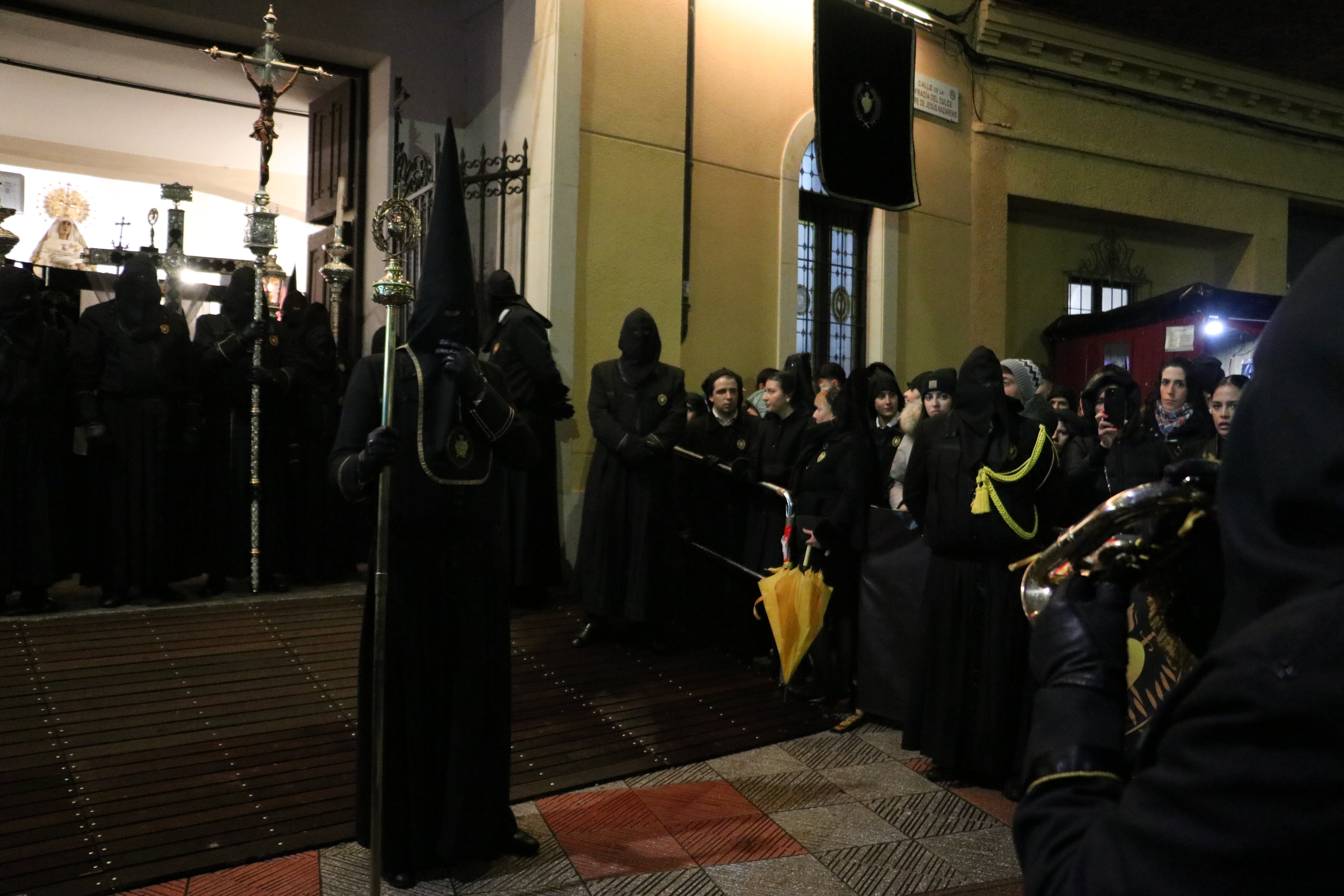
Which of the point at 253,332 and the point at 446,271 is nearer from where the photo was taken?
the point at 446,271

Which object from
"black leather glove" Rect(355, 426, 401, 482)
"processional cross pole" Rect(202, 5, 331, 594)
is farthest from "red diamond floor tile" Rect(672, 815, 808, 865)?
"processional cross pole" Rect(202, 5, 331, 594)

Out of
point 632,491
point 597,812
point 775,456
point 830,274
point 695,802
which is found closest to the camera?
point 597,812

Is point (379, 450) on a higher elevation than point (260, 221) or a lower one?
lower

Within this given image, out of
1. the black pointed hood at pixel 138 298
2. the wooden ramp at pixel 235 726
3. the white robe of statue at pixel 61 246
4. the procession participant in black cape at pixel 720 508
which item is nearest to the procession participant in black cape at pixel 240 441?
the black pointed hood at pixel 138 298

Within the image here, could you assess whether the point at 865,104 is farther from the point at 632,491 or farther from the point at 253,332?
the point at 253,332

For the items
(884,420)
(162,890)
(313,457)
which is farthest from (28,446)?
(884,420)

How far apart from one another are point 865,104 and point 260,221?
5832 mm

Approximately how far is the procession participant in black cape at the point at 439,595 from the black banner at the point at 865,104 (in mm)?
6560

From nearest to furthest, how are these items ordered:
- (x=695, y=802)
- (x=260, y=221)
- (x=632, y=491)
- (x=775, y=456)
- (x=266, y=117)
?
(x=695, y=802), (x=775, y=456), (x=632, y=491), (x=260, y=221), (x=266, y=117)

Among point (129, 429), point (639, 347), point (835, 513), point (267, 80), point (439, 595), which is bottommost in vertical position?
point (439, 595)

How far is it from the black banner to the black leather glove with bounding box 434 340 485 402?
6.62 m

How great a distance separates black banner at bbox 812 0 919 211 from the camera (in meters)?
9.73

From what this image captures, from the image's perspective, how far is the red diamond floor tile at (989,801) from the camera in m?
4.79

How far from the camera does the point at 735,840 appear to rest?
14.3 feet
